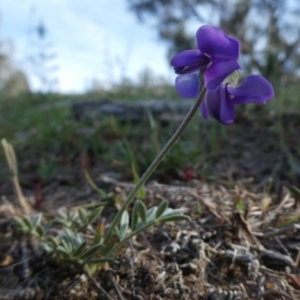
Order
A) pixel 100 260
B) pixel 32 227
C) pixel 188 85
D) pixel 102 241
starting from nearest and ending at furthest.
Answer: pixel 188 85, pixel 100 260, pixel 102 241, pixel 32 227

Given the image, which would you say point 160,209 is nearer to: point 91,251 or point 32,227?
point 91,251

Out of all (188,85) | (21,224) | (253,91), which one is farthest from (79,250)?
(253,91)

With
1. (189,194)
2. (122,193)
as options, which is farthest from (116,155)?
(189,194)

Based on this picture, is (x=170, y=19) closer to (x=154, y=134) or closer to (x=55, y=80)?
(x=55, y=80)

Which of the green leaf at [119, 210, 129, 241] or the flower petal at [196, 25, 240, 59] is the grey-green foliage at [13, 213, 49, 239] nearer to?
the green leaf at [119, 210, 129, 241]

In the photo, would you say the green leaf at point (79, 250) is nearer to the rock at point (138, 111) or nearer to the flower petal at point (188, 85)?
the flower petal at point (188, 85)

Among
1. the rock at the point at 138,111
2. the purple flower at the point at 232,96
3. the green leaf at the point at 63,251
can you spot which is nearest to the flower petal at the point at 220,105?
the purple flower at the point at 232,96
